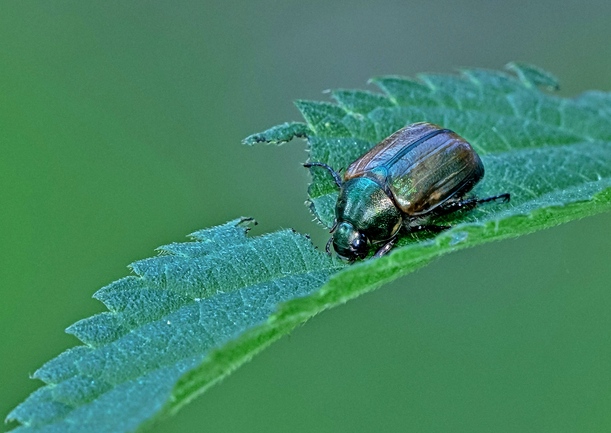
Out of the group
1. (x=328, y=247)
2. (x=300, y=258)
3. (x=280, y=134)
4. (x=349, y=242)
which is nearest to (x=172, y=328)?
(x=300, y=258)

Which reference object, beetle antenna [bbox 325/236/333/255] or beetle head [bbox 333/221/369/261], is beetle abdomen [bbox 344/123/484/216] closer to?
beetle head [bbox 333/221/369/261]

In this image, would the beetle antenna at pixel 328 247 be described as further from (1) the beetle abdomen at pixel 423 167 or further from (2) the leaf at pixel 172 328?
(1) the beetle abdomen at pixel 423 167

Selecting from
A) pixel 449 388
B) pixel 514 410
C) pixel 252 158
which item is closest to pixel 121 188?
pixel 252 158

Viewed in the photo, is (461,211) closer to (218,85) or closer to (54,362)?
(54,362)

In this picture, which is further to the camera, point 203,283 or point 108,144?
point 108,144

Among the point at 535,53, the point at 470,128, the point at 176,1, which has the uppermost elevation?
the point at 176,1

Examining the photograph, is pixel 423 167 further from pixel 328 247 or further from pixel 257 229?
pixel 257 229
